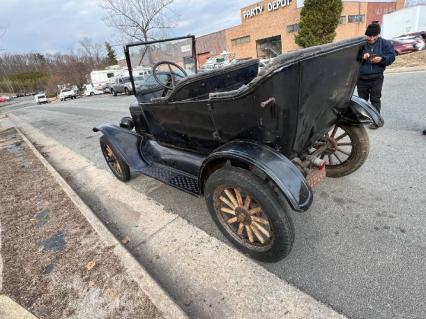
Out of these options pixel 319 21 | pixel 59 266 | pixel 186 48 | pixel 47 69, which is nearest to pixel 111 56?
pixel 47 69

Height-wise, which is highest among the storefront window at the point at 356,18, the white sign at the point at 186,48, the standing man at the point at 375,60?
the storefront window at the point at 356,18

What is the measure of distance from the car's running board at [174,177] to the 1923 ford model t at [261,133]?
1cm

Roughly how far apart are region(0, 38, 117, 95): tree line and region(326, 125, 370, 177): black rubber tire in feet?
174

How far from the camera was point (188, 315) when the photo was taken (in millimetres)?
1948

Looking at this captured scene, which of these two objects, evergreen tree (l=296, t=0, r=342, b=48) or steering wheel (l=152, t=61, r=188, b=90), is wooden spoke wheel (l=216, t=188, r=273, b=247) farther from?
evergreen tree (l=296, t=0, r=342, b=48)

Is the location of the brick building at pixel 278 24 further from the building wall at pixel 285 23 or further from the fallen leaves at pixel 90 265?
the fallen leaves at pixel 90 265

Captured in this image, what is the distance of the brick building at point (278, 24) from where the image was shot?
28281mm

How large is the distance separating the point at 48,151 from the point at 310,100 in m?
7.41

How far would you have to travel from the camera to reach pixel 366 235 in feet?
7.95

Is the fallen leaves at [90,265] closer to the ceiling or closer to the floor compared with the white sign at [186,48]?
closer to the floor

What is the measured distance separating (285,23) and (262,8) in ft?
11.3

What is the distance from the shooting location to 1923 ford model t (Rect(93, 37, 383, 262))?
1965mm

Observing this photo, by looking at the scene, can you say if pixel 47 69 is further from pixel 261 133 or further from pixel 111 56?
pixel 261 133

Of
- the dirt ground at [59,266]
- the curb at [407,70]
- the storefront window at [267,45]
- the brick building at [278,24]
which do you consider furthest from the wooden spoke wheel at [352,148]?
the storefront window at [267,45]
